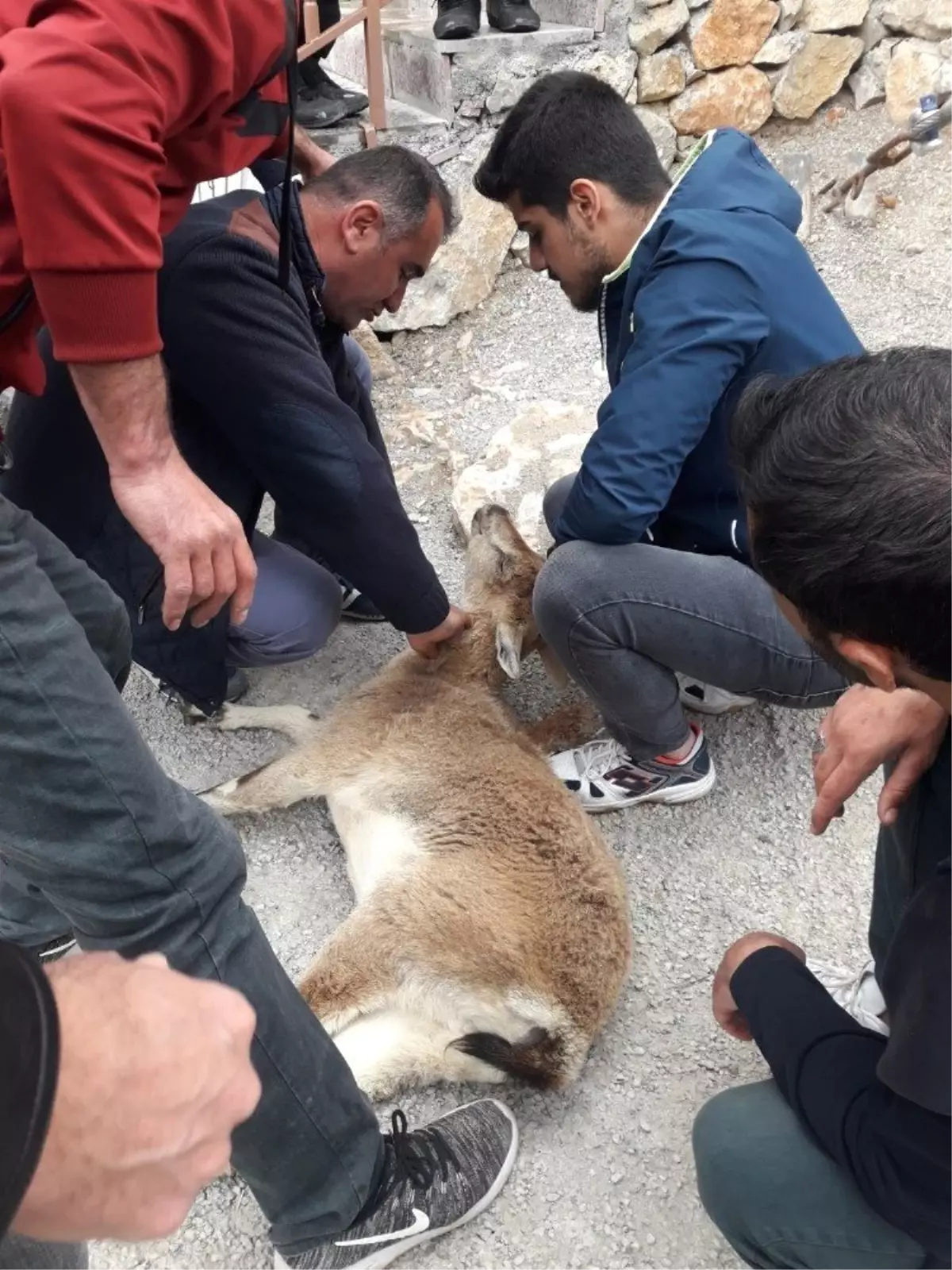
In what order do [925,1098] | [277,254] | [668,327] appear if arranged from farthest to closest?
[277,254] → [668,327] → [925,1098]

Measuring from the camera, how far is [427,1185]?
6.94ft

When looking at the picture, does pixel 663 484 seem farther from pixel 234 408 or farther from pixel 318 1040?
pixel 318 1040

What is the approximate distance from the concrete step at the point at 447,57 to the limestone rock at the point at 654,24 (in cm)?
28

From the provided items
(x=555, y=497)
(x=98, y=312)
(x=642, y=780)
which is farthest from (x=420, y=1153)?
(x=555, y=497)

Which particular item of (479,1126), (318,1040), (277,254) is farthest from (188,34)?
(479,1126)

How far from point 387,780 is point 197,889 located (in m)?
1.52

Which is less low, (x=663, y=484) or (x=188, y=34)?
(x=188, y=34)

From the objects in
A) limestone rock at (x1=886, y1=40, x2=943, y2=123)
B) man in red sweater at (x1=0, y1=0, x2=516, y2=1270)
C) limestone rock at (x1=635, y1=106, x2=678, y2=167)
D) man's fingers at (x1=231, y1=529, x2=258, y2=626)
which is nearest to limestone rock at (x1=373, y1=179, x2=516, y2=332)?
limestone rock at (x1=635, y1=106, x2=678, y2=167)

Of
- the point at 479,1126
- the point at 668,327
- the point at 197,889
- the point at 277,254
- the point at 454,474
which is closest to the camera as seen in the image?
the point at 197,889

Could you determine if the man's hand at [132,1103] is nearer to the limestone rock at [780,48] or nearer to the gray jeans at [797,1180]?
the gray jeans at [797,1180]

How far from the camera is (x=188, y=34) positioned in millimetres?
1778

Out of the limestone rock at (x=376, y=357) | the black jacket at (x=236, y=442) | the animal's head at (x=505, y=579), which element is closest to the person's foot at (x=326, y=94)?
the limestone rock at (x=376, y=357)

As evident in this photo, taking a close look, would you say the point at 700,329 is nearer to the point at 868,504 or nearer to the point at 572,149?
the point at 572,149

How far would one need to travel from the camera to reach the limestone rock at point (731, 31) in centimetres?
604
